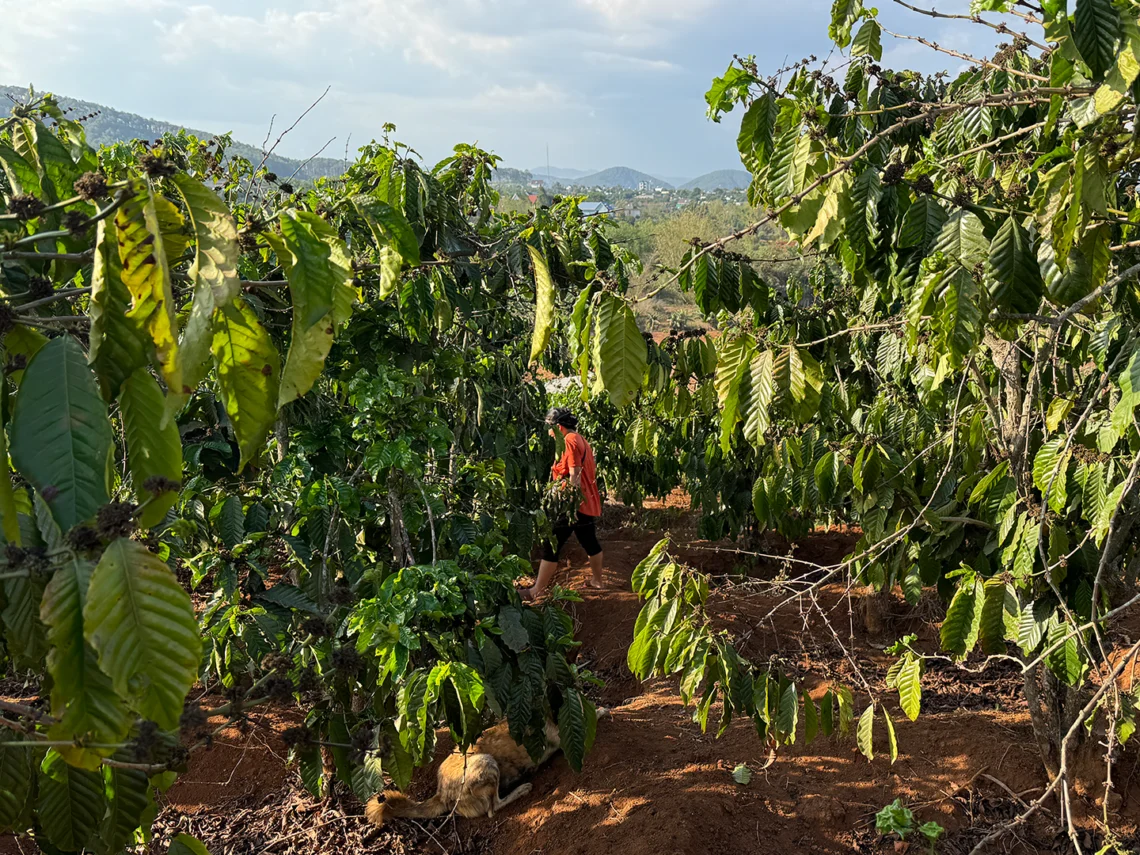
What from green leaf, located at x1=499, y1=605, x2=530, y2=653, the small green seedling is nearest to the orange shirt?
green leaf, located at x1=499, y1=605, x2=530, y2=653

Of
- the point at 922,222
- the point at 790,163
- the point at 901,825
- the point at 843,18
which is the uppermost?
Answer: the point at 843,18

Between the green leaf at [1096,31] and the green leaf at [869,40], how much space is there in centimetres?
120

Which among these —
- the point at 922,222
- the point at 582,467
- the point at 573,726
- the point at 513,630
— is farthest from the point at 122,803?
the point at 582,467

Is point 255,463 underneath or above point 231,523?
above

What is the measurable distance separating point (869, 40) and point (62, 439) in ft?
8.23

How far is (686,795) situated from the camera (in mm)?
3246

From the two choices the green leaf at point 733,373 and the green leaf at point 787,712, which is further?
the green leaf at point 787,712

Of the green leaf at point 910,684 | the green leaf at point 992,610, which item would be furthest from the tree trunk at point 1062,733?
the green leaf at point 910,684

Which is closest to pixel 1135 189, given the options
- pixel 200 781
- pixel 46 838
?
pixel 46 838

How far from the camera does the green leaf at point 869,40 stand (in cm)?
240

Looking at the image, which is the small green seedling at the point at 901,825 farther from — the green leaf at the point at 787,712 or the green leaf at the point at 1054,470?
the green leaf at the point at 1054,470

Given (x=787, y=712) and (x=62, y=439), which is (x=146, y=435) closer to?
(x=62, y=439)

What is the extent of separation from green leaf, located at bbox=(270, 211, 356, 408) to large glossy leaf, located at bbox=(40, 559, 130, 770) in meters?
0.28

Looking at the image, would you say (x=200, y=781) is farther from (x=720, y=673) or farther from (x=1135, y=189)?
(x=1135, y=189)
